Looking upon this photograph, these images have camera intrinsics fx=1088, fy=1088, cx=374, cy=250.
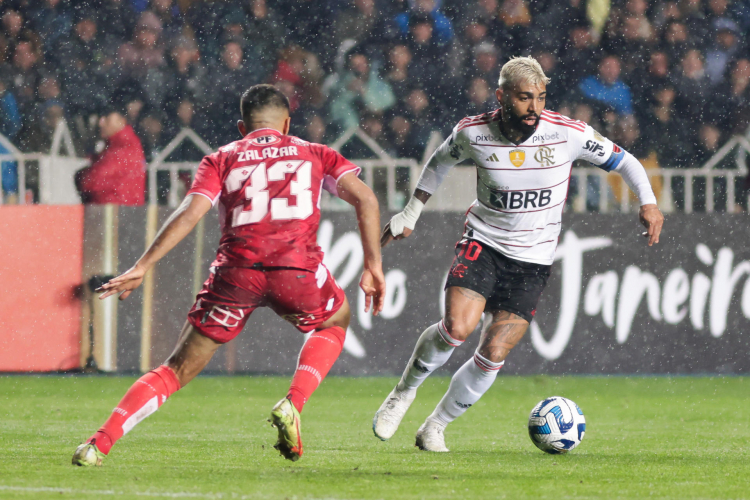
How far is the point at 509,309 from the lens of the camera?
211 inches

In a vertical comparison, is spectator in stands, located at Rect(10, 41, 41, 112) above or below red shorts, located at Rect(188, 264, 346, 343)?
above

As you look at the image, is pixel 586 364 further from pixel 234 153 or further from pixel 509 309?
pixel 234 153

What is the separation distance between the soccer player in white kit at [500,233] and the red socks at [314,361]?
0.86m

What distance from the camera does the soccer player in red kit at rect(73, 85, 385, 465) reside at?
419 cm

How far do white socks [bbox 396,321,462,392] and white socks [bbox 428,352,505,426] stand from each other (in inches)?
4.9

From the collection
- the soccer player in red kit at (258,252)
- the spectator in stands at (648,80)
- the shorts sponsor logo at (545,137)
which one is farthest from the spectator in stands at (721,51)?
the soccer player in red kit at (258,252)

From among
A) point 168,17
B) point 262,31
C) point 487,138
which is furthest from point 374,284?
point 168,17

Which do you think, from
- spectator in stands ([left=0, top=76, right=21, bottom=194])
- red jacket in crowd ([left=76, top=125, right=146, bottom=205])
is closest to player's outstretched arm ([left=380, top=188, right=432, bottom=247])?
red jacket in crowd ([left=76, top=125, right=146, bottom=205])

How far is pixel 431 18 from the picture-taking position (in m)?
11.5

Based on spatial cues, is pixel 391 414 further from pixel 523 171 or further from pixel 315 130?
pixel 315 130

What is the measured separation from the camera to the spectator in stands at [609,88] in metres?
10.8

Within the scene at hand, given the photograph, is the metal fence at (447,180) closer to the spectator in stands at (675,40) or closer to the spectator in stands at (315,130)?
the spectator in stands at (315,130)

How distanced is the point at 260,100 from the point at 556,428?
205cm

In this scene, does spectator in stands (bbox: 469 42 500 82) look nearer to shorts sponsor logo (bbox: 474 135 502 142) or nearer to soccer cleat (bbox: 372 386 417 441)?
shorts sponsor logo (bbox: 474 135 502 142)
